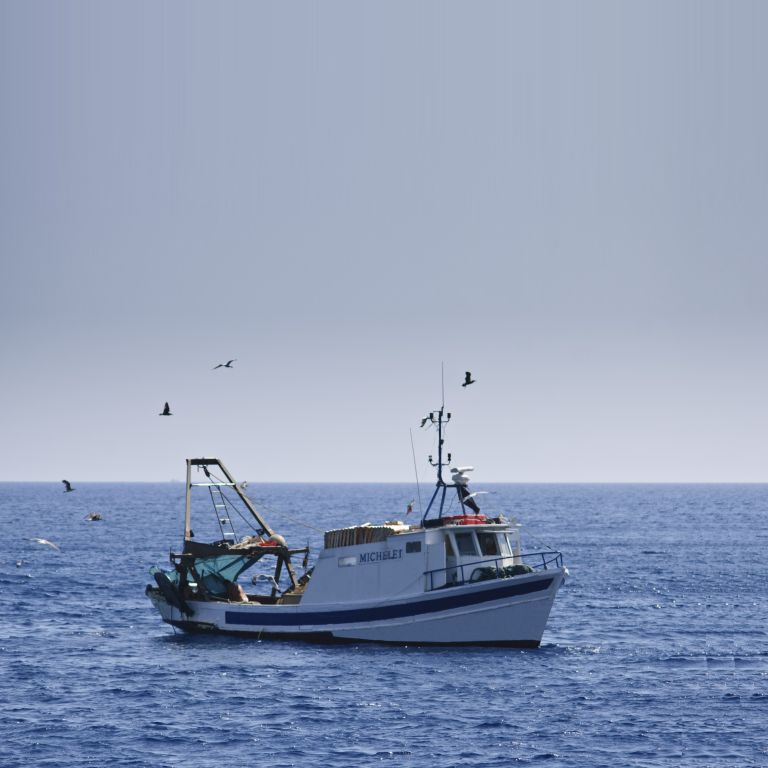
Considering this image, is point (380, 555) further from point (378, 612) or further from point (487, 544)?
point (487, 544)

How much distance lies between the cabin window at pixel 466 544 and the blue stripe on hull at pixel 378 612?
2253 mm

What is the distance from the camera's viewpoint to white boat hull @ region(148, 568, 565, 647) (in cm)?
4803

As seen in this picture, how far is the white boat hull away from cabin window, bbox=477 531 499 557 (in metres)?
2.48

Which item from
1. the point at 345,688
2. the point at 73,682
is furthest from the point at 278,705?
the point at 73,682

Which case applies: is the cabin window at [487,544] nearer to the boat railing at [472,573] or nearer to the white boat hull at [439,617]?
the boat railing at [472,573]

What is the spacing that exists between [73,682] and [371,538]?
13382 mm

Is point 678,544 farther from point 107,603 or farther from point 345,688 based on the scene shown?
point 345,688

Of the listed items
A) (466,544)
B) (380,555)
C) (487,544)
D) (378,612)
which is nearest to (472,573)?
(466,544)

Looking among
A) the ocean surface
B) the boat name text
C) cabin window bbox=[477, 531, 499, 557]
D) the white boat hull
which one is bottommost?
the ocean surface

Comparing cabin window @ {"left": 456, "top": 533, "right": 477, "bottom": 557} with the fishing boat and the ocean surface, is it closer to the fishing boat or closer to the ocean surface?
the fishing boat

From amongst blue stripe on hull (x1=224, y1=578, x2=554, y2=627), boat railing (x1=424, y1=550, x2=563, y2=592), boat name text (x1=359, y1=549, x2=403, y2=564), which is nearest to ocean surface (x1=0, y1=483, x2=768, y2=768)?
blue stripe on hull (x1=224, y1=578, x2=554, y2=627)

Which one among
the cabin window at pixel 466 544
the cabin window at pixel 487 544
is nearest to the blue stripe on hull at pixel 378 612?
the cabin window at pixel 466 544

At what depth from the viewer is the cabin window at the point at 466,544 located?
164 ft

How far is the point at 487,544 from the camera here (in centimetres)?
5044
